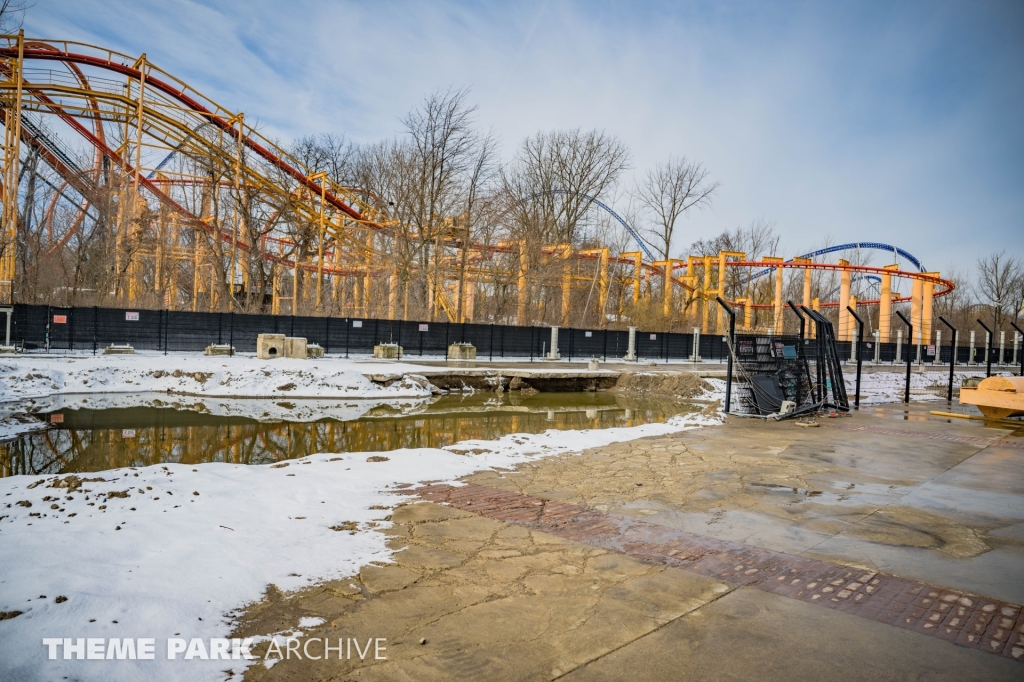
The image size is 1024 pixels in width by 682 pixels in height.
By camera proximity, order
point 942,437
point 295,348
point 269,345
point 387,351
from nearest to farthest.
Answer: point 942,437, point 269,345, point 295,348, point 387,351

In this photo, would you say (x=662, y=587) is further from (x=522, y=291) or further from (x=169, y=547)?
(x=522, y=291)

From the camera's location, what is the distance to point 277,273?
129 feet

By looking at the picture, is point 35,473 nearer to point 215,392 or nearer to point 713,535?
point 713,535

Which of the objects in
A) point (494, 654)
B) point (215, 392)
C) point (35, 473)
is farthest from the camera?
point (215, 392)

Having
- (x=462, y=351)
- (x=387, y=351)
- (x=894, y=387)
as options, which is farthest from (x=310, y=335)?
(x=894, y=387)

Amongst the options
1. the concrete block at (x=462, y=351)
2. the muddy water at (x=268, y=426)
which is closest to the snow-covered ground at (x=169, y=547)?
the muddy water at (x=268, y=426)

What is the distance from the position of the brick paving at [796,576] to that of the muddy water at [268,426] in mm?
5191

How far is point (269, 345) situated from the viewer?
23812 mm

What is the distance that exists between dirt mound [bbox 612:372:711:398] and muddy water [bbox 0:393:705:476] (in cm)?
202

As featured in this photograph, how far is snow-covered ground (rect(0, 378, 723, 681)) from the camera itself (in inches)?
129

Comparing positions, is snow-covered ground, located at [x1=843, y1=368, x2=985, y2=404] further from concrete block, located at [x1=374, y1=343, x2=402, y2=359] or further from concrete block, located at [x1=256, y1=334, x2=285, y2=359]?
concrete block, located at [x1=256, y1=334, x2=285, y2=359]

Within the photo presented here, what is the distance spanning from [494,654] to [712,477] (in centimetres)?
509

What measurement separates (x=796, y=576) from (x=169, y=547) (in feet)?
14.7

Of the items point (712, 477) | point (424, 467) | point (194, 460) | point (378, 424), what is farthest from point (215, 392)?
point (712, 477)
